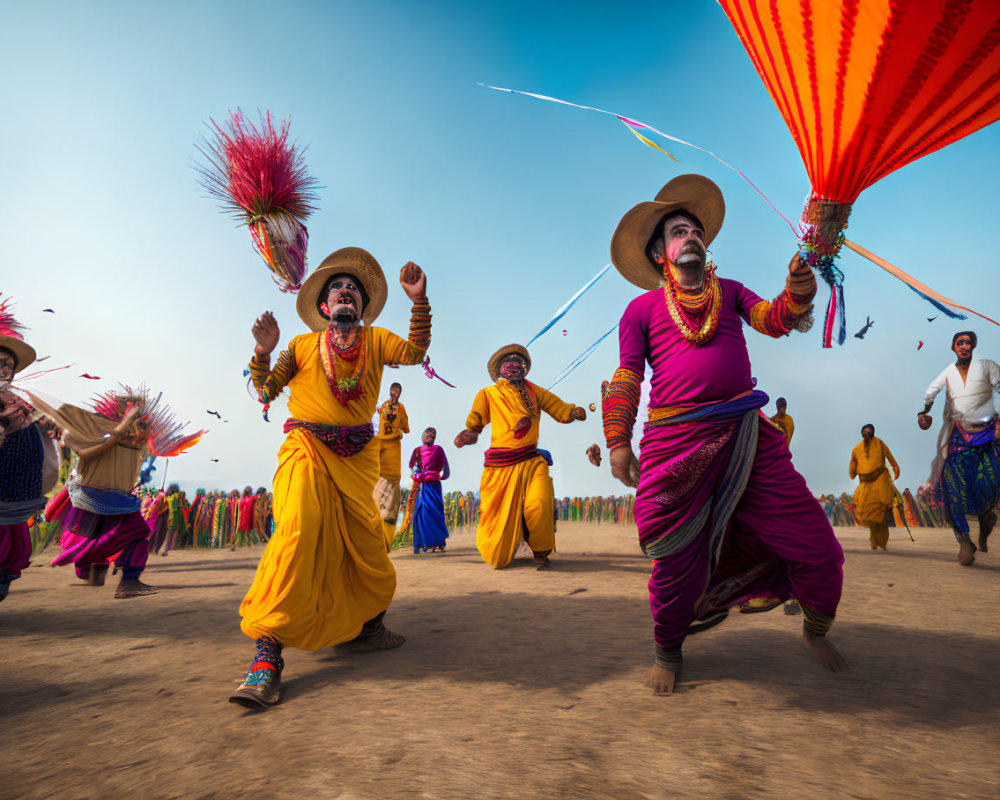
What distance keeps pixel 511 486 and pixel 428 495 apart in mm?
3761

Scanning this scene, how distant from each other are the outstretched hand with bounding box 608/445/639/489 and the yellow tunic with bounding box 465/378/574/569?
4.24 meters

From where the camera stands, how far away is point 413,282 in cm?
366

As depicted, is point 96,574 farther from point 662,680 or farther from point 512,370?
point 662,680

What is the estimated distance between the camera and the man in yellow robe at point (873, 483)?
9.46m

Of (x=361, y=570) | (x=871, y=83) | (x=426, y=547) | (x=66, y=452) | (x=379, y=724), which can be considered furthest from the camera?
(x=66, y=452)

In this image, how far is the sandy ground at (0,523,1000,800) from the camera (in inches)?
69.8

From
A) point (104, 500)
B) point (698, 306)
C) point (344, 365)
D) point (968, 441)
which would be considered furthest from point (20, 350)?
point (968, 441)

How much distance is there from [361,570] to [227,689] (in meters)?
0.90

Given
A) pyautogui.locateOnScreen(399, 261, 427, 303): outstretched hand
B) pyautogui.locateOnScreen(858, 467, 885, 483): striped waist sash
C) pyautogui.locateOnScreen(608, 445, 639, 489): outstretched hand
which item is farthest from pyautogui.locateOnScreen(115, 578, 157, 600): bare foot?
pyautogui.locateOnScreen(858, 467, 885, 483): striped waist sash

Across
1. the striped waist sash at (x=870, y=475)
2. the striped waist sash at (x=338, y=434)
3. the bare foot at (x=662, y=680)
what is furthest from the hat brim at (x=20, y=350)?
the striped waist sash at (x=870, y=475)

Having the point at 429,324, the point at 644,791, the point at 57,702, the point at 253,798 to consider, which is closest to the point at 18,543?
the point at 57,702

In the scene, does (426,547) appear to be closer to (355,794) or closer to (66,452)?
(66,452)

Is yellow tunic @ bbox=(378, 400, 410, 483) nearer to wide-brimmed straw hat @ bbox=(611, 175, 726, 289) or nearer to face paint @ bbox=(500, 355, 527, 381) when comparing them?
face paint @ bbox=(500, 355, 527, 381)

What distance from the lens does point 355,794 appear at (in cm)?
167
